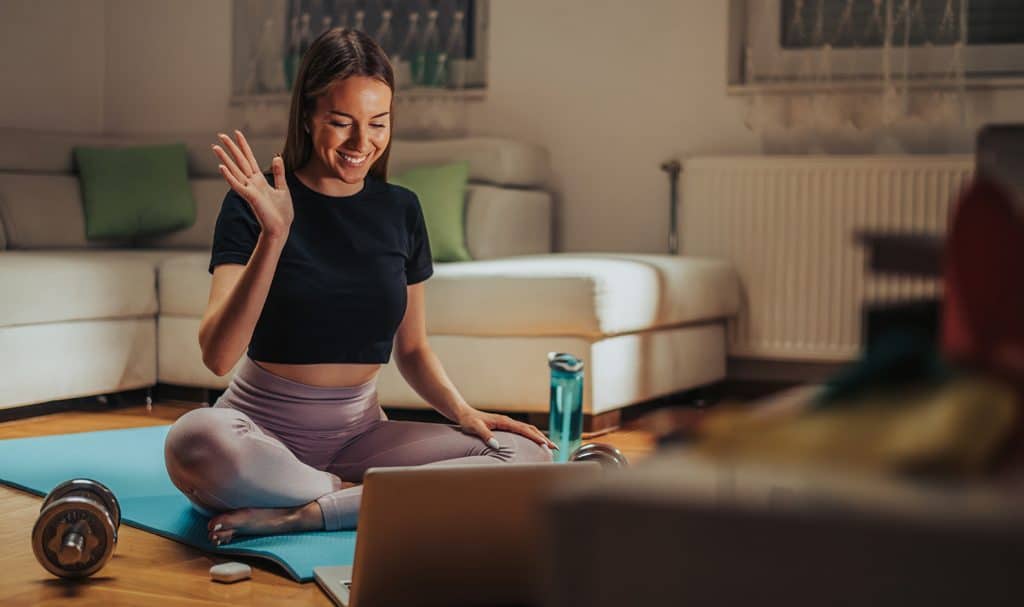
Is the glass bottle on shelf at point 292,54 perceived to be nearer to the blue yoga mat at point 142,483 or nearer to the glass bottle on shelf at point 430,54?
the glass bottle on shelf at point 430,54

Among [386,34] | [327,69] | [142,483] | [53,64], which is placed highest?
[386,34]

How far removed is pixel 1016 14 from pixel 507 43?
1784 mm

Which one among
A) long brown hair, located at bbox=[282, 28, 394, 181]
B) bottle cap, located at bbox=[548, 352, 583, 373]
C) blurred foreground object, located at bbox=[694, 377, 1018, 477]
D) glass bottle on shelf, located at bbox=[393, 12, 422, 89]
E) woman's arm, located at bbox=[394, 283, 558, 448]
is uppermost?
glass bottle on shelf, located at bbox=[393, 12, 422, 89]

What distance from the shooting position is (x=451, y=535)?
4.65 ft

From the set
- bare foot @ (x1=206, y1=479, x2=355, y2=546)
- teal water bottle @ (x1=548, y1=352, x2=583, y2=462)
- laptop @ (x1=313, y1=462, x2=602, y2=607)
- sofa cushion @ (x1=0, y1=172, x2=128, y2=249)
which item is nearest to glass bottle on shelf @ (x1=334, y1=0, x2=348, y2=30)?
sofa cushion @ (x1=0, y1=172, x2=128, y2=249)

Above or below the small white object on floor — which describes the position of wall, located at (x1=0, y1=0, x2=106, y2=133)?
above

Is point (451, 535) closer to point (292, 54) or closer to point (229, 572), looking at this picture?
point (229, 572)

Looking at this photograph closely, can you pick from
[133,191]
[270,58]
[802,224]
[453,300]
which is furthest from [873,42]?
[133,191]

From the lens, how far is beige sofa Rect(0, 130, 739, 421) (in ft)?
11.8

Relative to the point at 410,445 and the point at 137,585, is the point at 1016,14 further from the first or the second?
the point at 137,585

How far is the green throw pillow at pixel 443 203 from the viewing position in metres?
4.15

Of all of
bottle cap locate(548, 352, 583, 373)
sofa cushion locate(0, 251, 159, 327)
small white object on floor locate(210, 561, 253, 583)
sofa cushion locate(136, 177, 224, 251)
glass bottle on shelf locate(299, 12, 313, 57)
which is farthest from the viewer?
glass bottle on shelf locate(299, 12, 313, 57)

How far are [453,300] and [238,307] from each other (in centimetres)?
169

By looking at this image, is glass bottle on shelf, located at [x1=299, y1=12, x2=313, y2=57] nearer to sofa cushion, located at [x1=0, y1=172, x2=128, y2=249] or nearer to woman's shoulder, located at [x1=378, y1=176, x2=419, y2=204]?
sofa cushion, located at [x1=0, y1=172, x2=128, y2=249]
